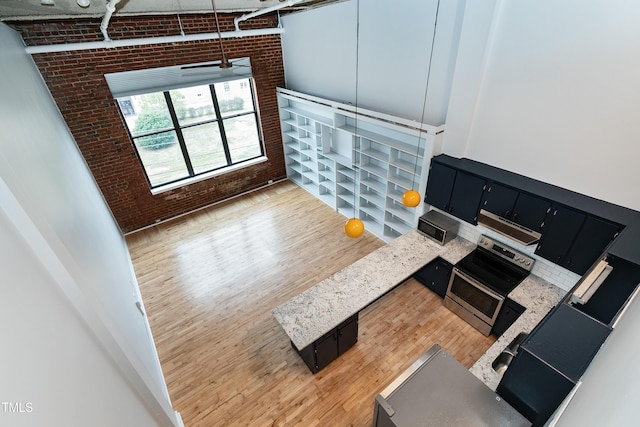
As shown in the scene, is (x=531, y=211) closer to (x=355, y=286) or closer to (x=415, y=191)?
(x=415, y=191)

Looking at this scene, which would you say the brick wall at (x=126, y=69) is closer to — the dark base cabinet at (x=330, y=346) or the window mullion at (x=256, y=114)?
the window mullion at (x=256, y=114)

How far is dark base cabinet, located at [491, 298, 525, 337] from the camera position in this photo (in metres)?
3.59

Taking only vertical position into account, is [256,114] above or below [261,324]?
above

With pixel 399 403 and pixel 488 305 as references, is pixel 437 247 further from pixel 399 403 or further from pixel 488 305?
pixel 399 403

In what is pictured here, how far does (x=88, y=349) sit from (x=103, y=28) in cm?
525

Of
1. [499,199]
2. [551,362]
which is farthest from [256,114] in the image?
[551,362]

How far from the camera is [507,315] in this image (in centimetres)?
372

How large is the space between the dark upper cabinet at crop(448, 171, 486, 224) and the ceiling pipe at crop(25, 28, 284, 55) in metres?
5.08

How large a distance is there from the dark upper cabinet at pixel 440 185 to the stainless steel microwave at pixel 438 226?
0.22 m

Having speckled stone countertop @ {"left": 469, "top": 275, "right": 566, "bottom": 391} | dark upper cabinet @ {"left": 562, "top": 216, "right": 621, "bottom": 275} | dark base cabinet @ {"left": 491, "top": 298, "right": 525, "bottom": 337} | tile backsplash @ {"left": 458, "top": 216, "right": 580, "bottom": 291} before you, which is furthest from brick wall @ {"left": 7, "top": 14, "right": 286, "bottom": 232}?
dark upper cabinet @ {"left": 562, "top": 216, "right": 621, "bottom": 275}

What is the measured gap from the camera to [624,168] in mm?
2930

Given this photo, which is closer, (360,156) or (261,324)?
(261,324)

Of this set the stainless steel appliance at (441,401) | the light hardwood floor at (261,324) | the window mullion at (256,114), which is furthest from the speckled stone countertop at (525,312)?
the window mullion at (256,114)

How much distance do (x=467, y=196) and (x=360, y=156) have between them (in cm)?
219
